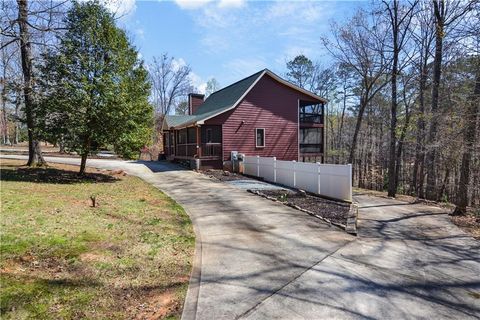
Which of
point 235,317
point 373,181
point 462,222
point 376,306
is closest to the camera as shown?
point 235,317

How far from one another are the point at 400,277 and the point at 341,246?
138 cm

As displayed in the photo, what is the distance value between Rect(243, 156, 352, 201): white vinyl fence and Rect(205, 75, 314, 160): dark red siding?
15.0 feet

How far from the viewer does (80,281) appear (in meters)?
4.05

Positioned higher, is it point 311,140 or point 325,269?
point 311,140

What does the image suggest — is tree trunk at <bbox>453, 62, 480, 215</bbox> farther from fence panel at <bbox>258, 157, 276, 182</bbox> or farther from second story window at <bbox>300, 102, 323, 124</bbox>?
second story window at <bbox>300, 102, 323, 124</bbox>

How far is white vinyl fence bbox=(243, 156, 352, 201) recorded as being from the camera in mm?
10953

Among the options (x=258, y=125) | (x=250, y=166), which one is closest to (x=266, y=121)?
(x=258, y=125)

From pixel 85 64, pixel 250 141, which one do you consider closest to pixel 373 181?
pixel 250 141

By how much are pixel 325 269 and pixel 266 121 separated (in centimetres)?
1795

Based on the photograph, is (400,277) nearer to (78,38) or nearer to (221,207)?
(221,207)

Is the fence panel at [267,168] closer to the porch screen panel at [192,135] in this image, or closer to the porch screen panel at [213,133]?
the porch screen panel at [213,133]

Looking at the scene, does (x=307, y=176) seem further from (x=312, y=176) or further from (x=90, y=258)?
(x=90, y=258)

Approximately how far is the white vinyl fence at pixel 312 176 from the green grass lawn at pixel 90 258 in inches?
223

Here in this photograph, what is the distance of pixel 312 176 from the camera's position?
12.5 meters
